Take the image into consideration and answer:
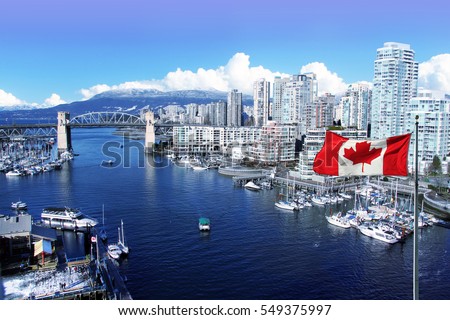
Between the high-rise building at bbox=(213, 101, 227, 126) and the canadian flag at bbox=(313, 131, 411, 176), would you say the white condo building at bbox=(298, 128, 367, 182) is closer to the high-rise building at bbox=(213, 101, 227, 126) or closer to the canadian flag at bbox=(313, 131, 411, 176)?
the canadian flag at bbox=(313, 131, 411, 176)

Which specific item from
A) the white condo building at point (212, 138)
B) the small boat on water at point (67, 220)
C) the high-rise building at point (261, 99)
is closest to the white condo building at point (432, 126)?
the white condo building at point (212, 138)

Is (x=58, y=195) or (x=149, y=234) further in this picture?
(x=58, y=195)

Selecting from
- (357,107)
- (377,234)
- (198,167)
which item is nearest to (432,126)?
(377,234)

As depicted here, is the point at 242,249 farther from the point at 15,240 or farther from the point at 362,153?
the point at 362,153

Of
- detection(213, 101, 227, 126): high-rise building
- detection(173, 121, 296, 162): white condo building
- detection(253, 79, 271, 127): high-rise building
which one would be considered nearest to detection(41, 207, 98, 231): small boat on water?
detection(173, 121, 296, 162): white condo building

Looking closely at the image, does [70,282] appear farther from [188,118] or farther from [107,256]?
[188,118]

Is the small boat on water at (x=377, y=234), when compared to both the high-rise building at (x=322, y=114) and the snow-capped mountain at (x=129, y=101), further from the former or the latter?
the snow-capped mountain at (x=129, y=101)

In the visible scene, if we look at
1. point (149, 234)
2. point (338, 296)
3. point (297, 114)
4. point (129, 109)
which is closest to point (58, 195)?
point (149, 234)
